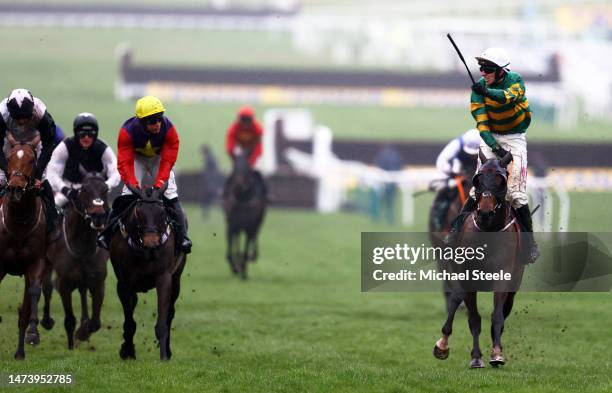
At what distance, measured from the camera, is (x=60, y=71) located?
4744 cm

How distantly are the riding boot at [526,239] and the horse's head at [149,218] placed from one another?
2.90m

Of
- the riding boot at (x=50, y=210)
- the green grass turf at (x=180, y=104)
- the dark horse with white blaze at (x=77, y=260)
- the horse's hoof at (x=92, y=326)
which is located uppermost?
the green grass turf at (x=180, y=104)

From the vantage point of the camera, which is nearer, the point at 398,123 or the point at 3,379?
the point at 3,379

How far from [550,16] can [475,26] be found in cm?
643

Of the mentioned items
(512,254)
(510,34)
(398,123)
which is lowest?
(512,254)

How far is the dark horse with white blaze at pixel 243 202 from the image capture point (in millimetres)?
19188

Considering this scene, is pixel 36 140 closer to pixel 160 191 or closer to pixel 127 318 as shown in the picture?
pixel 160 191

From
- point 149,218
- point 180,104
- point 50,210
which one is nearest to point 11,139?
point 50,210

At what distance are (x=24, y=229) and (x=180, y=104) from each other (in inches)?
1273

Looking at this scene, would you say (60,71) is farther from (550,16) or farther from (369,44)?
(550,16)

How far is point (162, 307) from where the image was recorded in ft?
36.7

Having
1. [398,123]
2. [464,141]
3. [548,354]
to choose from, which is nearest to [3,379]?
[548,354]

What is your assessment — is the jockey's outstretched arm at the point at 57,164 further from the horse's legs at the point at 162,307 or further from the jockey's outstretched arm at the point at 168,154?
the horse's legs at the point at 162,307

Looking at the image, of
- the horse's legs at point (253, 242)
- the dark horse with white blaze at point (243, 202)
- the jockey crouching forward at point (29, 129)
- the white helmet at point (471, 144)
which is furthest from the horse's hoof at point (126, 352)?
the horse's legs at point (253, 242)
